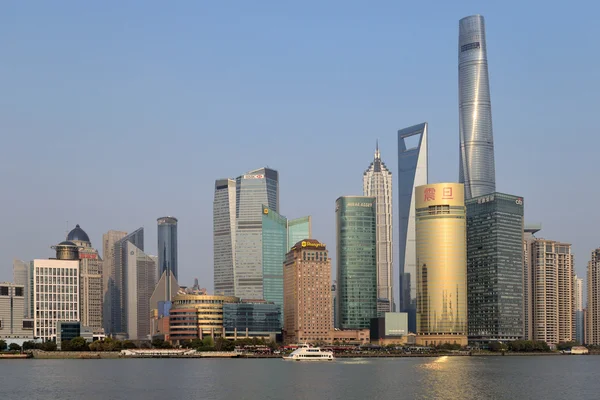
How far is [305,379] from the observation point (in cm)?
18125

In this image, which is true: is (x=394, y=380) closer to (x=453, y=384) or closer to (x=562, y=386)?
(x=453, y=384)

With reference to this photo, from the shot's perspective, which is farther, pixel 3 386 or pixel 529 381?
pixel 529 381

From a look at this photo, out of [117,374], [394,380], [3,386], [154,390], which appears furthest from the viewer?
[117,374]

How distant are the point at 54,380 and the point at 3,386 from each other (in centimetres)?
1571

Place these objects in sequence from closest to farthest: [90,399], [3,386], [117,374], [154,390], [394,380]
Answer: [90,399] → [154,390] → [3,386] → [394,380] → [117,374]

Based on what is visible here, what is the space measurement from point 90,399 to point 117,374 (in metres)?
58.5

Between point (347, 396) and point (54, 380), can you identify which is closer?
point (347, 396)

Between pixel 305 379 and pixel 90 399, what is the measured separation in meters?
51.5

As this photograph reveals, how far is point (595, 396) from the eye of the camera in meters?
150

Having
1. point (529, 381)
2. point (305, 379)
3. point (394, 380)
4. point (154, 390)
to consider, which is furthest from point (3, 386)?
point (529, 381)

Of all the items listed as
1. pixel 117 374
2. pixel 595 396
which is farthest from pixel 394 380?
pixel 117 374

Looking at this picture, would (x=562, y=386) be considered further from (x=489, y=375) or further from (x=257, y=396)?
(x=257, y=396)

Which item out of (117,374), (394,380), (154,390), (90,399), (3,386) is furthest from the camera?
(117,374)

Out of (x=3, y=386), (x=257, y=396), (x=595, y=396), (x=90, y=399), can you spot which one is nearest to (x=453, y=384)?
(x=595, y=396)
